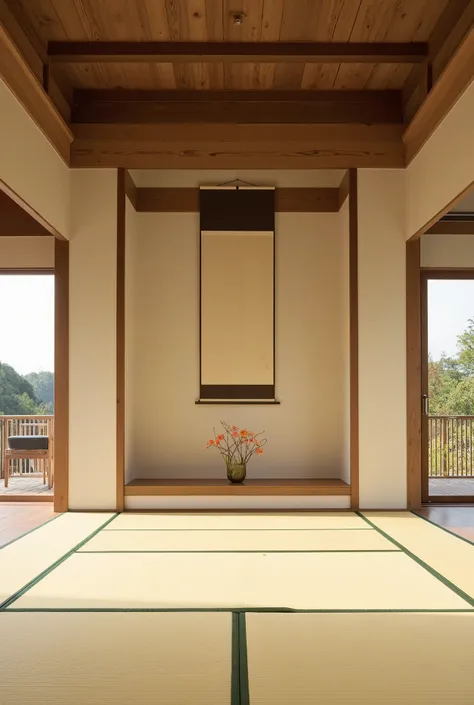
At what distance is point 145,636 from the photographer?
106 inches

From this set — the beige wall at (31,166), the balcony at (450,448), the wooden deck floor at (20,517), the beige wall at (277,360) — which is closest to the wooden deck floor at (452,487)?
the balcony at (450,448)

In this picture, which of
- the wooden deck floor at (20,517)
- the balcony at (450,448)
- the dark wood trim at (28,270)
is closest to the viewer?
the wooden deck floor at (20,517)

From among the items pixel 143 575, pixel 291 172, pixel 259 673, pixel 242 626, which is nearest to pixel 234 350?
pixel 291 172

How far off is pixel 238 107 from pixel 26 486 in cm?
439

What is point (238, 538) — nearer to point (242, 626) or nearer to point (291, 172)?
point (242, 626)

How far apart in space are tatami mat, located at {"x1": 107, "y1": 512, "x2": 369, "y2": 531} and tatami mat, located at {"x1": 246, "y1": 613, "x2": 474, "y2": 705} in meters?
2.01

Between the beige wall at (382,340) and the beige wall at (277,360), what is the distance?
0.60 meters

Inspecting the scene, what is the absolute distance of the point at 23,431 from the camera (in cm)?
777

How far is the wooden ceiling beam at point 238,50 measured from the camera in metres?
4.92

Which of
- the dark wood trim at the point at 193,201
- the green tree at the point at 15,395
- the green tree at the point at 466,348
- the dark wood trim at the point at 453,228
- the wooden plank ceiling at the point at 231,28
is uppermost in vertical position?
the wooden plank ceiling at the point at 231,28

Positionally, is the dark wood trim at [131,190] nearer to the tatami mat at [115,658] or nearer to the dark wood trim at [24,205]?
the dark wood trim at [24,205]

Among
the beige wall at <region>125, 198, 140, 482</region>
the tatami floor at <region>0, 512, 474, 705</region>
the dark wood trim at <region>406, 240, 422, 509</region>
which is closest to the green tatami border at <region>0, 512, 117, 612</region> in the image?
the tatami floor at <region>0, 512, 474, 705</region>

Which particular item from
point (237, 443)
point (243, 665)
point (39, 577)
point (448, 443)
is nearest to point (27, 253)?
point (237, 443)

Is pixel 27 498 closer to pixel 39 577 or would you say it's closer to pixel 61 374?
pixel 61 374
